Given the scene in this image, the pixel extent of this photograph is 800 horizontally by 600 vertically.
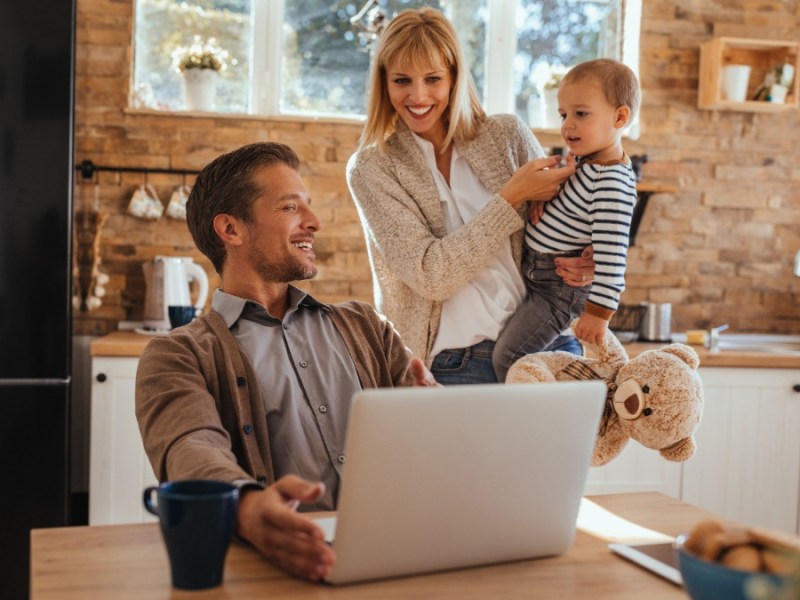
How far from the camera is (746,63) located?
152 inches

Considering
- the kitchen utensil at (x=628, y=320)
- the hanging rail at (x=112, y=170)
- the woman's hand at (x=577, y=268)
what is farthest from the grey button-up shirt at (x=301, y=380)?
the kitchen utensil at (x=628, y=320)

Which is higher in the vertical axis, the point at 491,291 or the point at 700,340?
the point at 491,291

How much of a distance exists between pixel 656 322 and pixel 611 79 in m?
→ 1.84

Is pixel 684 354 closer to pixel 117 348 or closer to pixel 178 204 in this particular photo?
pixel 117 348

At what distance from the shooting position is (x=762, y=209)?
3930 millimetres

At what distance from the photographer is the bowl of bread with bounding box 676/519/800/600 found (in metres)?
0.78

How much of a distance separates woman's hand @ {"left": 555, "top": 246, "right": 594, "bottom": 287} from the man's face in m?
0.52

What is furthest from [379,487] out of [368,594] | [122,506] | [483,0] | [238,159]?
[483,0]

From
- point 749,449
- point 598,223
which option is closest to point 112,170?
point 598,223

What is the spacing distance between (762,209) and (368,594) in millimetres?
3353

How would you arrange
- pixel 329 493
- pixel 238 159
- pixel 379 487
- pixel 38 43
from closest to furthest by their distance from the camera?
pixel 379 487 < pixel 329 493 < pixel 238 159 < pixel 38 43

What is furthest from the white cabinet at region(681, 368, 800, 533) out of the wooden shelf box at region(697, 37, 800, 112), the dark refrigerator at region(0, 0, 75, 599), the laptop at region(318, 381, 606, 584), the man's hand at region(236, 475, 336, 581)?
the man's hand at region(236, 475, 336, 581)

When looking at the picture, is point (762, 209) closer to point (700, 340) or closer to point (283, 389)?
point (700, 340)

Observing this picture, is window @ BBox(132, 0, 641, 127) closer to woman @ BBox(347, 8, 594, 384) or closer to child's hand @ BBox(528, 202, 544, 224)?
woman @ BBox(347, 8, 594, 384)
